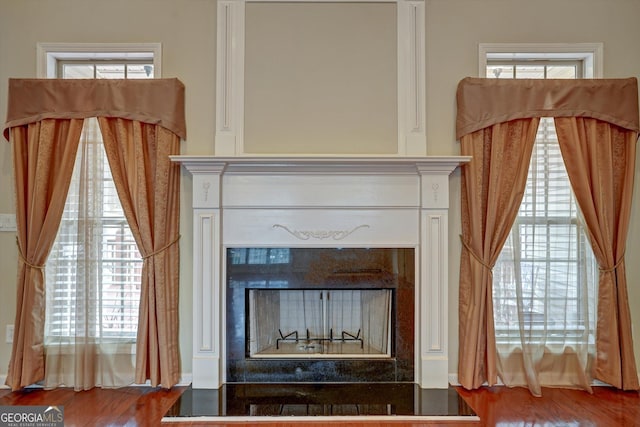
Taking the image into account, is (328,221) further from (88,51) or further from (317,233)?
(88,51)

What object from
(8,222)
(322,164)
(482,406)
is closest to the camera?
(482,406)

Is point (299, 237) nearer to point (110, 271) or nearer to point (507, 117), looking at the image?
point (110, 271)

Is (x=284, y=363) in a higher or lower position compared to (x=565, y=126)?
lower

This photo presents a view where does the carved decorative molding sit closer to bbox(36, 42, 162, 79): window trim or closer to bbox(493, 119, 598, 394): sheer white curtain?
bbox(493, 119, 598, 394): sheer white curtain

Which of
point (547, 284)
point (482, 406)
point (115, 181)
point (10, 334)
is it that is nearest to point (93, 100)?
point (115, 181)

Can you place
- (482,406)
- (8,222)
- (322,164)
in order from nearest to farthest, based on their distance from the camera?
(482,406) → (322,164) → (8,222)

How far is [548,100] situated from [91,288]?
130 inches

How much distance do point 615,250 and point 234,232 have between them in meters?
2.56

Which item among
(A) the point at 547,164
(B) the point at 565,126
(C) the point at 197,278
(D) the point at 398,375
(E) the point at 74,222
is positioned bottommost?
(D) the point at 398,375

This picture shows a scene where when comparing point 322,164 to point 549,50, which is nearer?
point 322,164

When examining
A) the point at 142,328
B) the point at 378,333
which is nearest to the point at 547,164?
the point at 378,333

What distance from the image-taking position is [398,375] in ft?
8.95

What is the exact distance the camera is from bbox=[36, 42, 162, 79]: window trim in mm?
2797

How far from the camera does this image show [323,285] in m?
2.74
